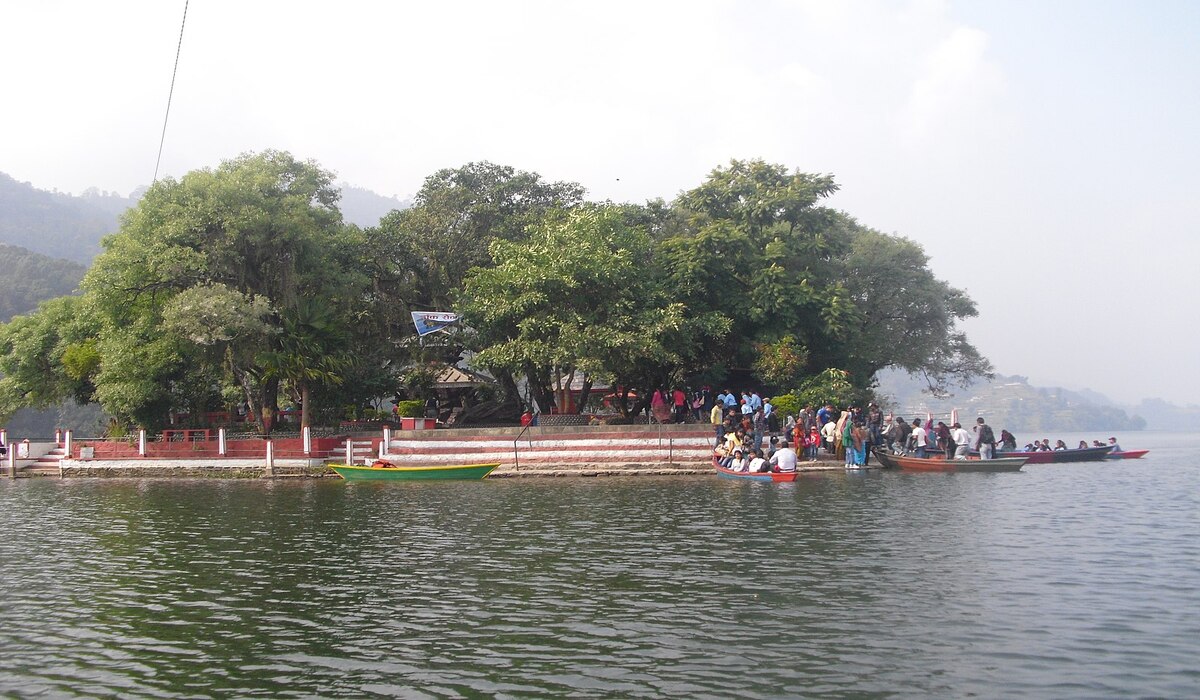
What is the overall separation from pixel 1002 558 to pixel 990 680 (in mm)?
6575

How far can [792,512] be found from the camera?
21.0m

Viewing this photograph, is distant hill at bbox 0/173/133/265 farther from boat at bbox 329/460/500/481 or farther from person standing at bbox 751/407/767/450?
person standing at bbox 751/407/767/450

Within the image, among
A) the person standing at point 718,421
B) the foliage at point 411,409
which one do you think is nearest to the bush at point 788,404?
the person standing at point 718,421

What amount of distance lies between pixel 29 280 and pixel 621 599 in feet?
325

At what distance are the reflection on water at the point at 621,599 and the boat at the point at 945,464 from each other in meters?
7.68

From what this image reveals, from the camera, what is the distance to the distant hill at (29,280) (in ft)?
290

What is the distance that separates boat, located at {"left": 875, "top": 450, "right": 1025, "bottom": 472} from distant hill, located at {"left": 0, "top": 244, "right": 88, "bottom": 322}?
80.3 meters

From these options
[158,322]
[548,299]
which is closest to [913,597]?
[548,299]

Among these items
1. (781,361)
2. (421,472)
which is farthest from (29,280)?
(781,361)

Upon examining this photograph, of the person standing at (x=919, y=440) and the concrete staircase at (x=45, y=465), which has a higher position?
the person standing at (x=919, y=440)

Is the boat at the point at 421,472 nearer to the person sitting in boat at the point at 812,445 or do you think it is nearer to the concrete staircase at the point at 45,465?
the person sitting in boat at the point at 812,445

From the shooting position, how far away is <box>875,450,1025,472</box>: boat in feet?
104

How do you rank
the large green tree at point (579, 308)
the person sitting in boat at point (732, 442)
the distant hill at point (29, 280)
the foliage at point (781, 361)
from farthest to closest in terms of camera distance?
the distant hill at point (29, 280), the foliage at point (781, 361), the large green tree at point (579, 308), the person sitting in boat at point (732, 442)

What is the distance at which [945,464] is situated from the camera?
31.6 metres
